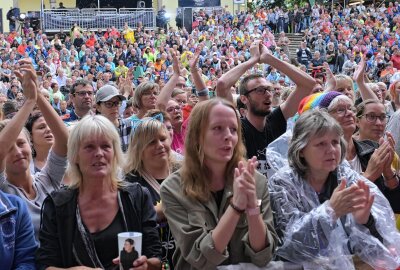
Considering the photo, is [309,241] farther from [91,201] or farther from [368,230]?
[91,201]

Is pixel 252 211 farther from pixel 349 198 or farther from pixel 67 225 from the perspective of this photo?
pixel 67 225

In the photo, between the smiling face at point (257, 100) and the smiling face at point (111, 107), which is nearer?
the smiling face at point (257, 100)

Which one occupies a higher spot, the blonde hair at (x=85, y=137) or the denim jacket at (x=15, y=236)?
the blonde hair at (x=85, y=137)

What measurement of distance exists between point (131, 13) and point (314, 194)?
1307 inches

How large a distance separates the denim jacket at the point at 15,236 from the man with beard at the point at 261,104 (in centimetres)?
199

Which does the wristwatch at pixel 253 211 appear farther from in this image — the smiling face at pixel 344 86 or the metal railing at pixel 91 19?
the metal railing at pixel 91 19

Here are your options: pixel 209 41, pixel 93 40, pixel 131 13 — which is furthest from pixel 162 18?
pixel 93 40

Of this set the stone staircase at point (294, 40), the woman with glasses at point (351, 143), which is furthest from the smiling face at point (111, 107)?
the stone staircase at point (294, 40)

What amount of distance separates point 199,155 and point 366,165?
1.69 meters

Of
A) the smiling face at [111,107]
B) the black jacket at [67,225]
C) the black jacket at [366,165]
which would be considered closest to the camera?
the black jacket at [67,225]

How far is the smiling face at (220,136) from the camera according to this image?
326cm

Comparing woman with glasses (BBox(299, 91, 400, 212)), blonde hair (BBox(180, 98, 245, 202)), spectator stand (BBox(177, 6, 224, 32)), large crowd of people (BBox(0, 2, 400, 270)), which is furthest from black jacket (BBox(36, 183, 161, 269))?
spectator stand (BBox(177, 6, 224, 32))

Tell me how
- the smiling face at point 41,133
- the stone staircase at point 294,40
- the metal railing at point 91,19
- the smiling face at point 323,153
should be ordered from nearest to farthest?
1. the smiling face at point 323,153
2. the smiling face at point 41,133
3. the stone staircase at point 294,40
4. the metal railing at point 91,19

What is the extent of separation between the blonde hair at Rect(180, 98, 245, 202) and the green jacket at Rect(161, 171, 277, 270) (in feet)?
0.20
